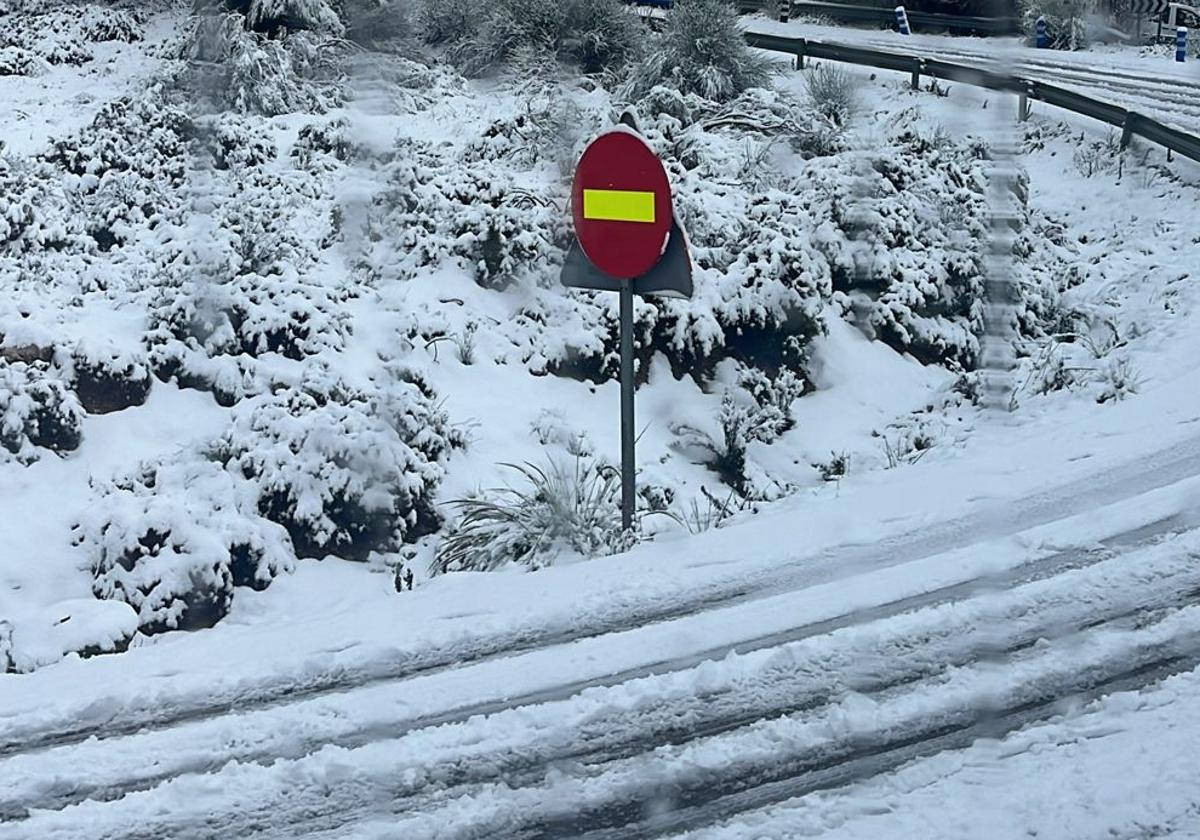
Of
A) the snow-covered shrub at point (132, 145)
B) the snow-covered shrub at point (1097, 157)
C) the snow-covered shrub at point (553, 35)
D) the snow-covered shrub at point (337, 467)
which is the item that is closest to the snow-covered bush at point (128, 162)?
the snow-covered shrub at point (132, 145)

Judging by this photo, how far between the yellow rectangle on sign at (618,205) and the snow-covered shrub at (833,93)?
8926mm

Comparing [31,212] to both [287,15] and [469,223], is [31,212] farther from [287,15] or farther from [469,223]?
[469,223]

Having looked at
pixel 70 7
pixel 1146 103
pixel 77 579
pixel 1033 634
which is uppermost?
pixel 70 7

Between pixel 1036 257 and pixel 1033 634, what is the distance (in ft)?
28.3

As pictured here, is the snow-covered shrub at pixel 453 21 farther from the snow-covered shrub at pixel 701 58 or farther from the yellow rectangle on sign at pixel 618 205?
the yellow rectangle on sign at pixel 618 205

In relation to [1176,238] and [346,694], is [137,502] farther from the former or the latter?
[1176,238]

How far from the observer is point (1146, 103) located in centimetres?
1772

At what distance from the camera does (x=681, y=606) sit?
5.09 metres

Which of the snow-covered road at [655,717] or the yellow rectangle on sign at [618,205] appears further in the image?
the yellow rectangle on sign at [618,205]

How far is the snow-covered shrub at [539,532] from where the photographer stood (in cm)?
600

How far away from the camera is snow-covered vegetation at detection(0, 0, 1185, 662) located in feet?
23.1

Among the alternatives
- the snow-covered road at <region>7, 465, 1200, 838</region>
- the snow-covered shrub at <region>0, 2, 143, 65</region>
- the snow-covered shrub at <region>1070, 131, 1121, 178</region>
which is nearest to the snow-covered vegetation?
the snow-covered road at <region>7, 465, 1200, 838</region>

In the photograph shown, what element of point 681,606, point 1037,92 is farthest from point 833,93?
point 681,606

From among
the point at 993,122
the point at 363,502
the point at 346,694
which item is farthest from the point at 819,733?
the point at 363,502
